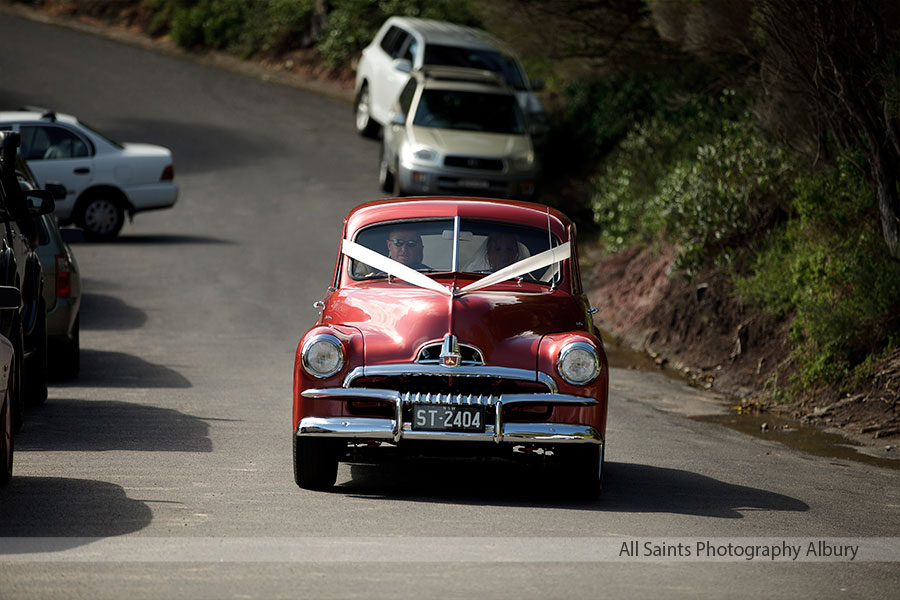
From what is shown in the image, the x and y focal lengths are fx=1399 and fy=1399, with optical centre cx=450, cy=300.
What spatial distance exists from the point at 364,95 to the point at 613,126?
5.97 metres

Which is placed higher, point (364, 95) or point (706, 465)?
point (364, 95)

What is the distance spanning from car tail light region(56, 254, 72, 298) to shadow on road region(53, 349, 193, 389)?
849 millimetres

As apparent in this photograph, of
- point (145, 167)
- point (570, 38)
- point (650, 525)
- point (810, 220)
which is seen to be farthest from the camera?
point (570, 38)

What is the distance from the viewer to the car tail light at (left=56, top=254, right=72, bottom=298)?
12.5m

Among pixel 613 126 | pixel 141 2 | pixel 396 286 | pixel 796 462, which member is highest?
pixel 141 2

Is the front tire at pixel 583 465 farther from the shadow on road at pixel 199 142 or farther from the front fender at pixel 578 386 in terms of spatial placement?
the shadow on road at pixel 199 142

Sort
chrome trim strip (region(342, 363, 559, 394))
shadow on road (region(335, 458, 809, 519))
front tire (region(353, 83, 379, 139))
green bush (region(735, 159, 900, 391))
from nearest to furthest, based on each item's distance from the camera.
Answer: chrome trim strip (region(342, 363, 559, 394)) → shadow on road (region(335, 458, 809, 519)) → green bush (region(735, 159, 900, 391)) → front tire (region(353, 83, 379, 139))

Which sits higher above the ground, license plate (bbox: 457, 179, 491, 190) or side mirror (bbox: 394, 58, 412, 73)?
side mirror (bbox: 394, 58, 412, 73)

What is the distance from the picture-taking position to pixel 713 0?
1689 centimetres

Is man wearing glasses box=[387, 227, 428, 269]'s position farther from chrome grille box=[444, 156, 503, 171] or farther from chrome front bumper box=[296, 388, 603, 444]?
chrome grille box=[444, 156, 503, 171]

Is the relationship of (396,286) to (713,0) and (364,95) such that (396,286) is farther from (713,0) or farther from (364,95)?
(364,95)

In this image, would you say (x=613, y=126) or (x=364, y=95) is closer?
(x=613, y=126)

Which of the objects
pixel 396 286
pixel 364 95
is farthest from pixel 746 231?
pixel 364 95

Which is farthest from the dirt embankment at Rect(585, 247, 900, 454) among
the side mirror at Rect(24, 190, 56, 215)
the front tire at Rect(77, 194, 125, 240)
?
the front tire at Rect(77, 194, 125, 240)
